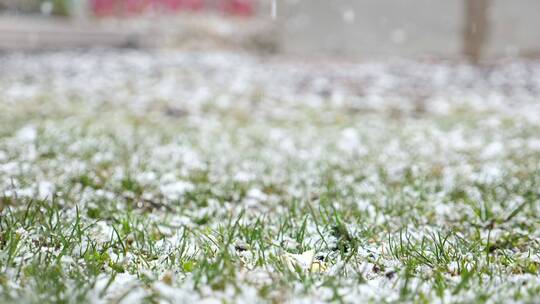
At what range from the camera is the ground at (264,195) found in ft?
6.47

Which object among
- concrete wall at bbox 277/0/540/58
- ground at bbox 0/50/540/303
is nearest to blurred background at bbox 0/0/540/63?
concrete wall at bbox 277/0/540/58

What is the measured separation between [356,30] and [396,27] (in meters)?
1.01

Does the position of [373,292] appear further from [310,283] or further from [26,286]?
[26,286]

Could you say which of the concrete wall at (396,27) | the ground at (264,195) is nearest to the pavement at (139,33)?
the concrete wall at (396,27)

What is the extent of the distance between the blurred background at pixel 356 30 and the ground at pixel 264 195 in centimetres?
372

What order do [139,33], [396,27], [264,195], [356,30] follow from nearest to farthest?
[264,195], [396,27], [356,30], [139,33]

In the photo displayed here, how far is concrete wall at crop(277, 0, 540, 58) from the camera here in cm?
1309

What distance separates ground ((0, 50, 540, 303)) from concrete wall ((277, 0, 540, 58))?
4469 mm

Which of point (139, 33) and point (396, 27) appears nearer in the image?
point (396, 27)

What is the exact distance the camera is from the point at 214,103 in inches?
316

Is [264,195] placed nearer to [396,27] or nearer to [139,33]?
[396,27]

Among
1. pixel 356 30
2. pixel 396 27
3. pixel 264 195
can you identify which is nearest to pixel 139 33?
pixel 356 30

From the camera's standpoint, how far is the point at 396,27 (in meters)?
13.9

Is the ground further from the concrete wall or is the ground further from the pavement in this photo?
the concrete wall
